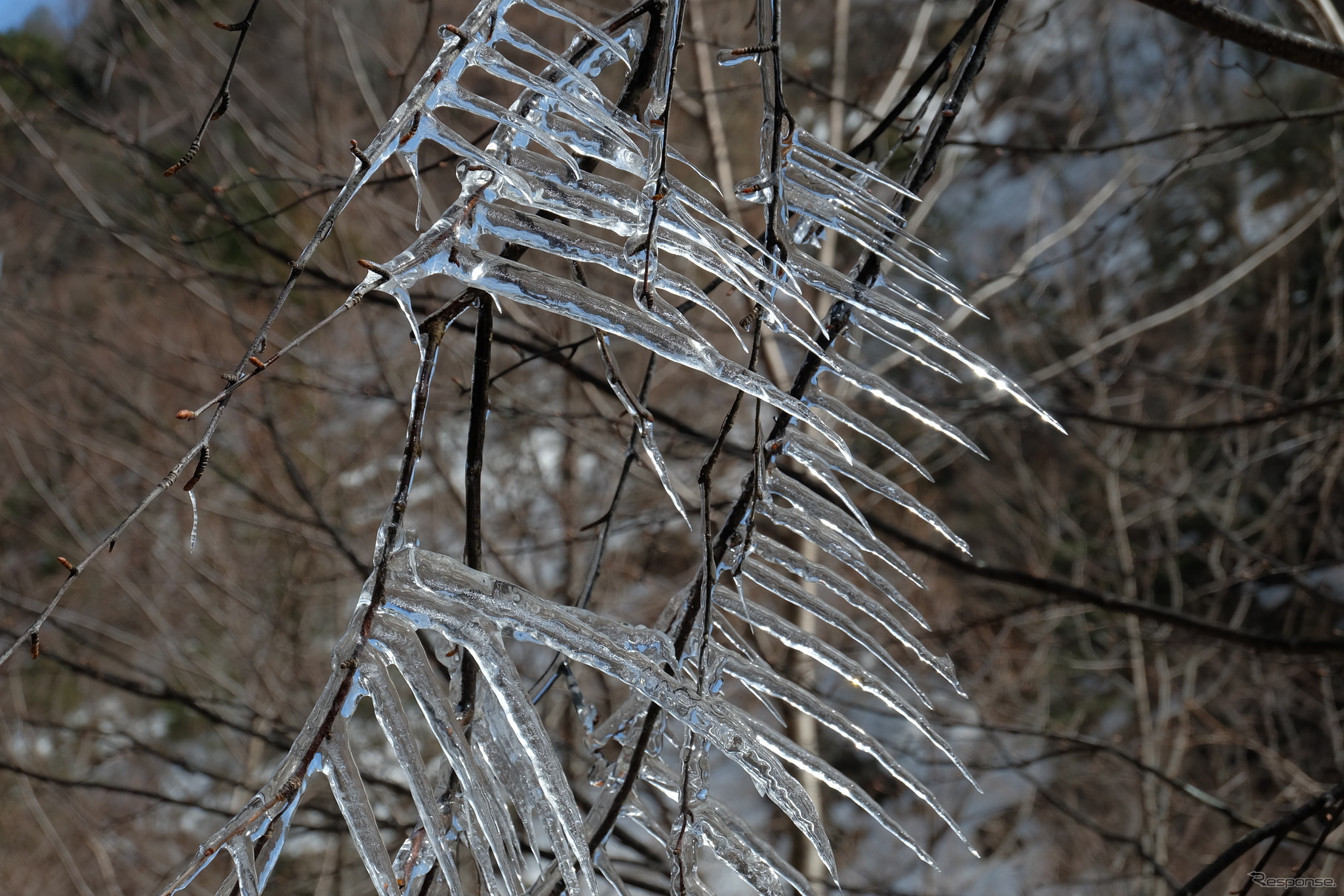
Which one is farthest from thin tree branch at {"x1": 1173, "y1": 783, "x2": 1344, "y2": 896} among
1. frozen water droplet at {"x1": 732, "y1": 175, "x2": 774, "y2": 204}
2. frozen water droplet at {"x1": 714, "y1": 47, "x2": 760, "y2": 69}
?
frozen water droplet at {"x1": 714, "y1": 47, "x2": 760, "y2": 69}

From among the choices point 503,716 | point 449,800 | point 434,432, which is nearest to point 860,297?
point 503,716

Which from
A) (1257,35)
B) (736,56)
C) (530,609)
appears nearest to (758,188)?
(736,56)

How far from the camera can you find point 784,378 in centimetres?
518

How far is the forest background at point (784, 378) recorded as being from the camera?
535 cm

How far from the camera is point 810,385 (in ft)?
4.00

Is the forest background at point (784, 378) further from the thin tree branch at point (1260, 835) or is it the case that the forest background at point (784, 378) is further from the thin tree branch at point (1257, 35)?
the thin tree branch at point (1260, 835)

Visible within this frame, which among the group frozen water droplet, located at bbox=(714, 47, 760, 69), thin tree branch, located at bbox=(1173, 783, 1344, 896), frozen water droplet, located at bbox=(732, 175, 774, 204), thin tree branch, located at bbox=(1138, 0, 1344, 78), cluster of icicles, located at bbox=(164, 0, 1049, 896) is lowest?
thin tree branch, located at bbox=(1173, 783, 1344, 896)

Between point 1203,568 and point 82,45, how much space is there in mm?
9656

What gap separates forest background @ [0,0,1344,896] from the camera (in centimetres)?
535

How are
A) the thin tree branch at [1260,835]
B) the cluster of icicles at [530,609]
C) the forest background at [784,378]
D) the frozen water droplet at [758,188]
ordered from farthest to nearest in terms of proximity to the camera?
1. the forest background at [784,378]
2. the thin tree branch at [1260,835]
3. the frozen water droplet at [758,188]
4. the cluster of icicles at [530,609]

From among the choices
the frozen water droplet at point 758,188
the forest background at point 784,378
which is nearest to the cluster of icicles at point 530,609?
the frozen water droplet at point 758,188

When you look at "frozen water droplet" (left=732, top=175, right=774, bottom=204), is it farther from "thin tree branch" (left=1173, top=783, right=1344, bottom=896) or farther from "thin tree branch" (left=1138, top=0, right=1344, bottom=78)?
"thin tree branch" (left=1173, top=783, right=1344, bottom=896)

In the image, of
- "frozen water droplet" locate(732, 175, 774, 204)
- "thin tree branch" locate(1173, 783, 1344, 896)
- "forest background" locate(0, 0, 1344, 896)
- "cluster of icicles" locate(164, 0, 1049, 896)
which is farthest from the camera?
"forest background" locate(0, 0, 1344, 896)

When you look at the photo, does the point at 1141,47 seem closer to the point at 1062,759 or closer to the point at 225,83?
the point at 1062,759
